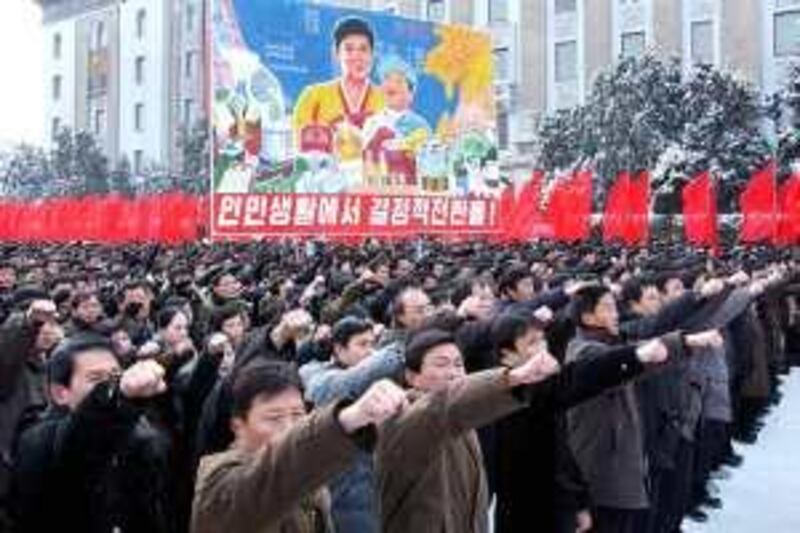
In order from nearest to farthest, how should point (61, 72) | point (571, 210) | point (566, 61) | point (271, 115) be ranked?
1. point (271, 115)
2. point (571, 210)
3. point (566, 61)
4. point (61, 72)

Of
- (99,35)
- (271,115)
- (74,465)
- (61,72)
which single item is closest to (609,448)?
(74,465)

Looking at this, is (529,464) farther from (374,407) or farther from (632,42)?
(632,42)

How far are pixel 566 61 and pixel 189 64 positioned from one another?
1674cm

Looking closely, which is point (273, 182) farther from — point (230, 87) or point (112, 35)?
point (112, 35)

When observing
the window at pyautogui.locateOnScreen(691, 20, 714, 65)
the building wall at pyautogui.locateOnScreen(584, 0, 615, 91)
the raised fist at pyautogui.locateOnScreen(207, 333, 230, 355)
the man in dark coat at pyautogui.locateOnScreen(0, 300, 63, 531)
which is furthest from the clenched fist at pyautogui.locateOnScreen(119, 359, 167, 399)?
the building wall at pyautogui.locateOnScreen(584, 0, 615, 91)

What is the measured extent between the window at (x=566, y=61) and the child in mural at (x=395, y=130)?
1971cm

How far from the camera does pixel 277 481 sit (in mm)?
2385

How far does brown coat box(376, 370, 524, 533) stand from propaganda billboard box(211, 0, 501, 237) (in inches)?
441

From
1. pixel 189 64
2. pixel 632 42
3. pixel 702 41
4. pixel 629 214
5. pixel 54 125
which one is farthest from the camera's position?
pixel 54 125

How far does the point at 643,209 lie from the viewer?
60.5 feet

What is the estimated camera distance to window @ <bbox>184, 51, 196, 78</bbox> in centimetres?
4766

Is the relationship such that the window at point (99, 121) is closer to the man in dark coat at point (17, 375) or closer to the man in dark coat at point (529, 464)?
the man in dark coat at point (17, 375)

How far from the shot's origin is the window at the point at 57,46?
54.2m

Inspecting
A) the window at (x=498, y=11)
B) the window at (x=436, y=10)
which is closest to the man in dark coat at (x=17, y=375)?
the window at (x=498, y=11)
